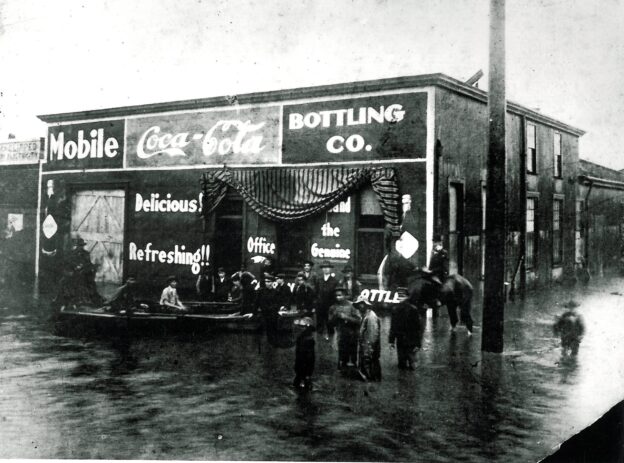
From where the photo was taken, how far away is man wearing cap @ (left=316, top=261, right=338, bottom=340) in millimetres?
7388

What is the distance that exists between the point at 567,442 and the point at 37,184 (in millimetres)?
10171

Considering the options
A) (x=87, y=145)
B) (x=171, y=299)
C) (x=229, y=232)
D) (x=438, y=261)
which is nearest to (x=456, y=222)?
(x=438, y=261)

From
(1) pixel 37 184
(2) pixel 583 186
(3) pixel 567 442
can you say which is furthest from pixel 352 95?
(1) pixel 37 184

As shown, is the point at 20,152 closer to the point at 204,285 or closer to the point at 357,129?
the point at 204,285

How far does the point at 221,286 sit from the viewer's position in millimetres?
8945

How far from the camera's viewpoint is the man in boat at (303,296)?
769 centimetres

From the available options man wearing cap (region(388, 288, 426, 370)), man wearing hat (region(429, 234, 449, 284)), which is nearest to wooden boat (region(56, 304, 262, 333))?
man wearing cap (region(388, 288, 426, 370))

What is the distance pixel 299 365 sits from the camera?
6363 mm

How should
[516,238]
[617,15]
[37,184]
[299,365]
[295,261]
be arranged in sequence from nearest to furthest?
1. [617,15]
2. [299,365]
3. [516,238]
4. [295,261]
5. [37,184]

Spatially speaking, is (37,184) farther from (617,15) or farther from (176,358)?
(617,15)

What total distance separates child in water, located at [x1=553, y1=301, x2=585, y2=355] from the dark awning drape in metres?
3.46

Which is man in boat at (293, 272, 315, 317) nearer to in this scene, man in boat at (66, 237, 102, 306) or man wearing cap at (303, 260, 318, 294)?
man wearing cap at (303, 260, 318, 294)

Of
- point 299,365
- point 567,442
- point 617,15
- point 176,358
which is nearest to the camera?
point 567,442

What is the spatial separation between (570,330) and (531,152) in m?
3.31
